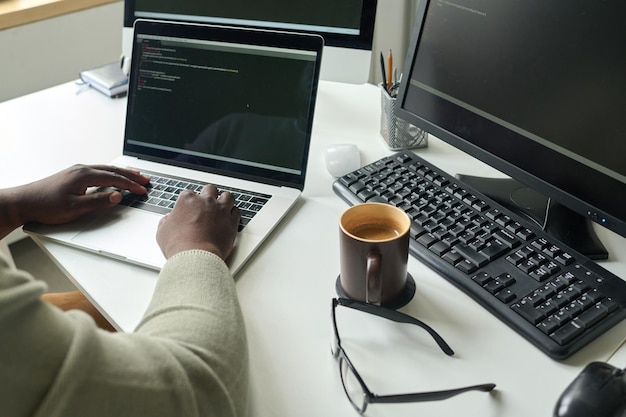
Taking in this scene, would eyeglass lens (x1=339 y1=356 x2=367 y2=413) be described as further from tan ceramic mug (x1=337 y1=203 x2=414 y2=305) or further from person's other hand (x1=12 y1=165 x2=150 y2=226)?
person's other hand (x1=12 y1=165 x2=150 y2=226)

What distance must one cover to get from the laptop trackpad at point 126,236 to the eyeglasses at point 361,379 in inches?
11.7

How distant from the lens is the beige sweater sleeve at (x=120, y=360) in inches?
19.6

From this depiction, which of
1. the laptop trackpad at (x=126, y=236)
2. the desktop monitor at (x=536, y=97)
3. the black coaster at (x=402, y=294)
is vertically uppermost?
the desktop monitor at (x=536, y=97)

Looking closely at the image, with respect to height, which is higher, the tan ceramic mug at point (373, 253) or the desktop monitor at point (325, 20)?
the desktop monitor at point (325, 20)

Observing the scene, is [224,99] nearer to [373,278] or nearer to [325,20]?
[325,20]

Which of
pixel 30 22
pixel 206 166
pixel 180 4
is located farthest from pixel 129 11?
pixel 30 22

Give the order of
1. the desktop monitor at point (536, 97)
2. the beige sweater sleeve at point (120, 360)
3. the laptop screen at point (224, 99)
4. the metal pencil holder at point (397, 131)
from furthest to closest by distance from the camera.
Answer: the metal pencil holder at point (397, 131), the laptop screen at point (224, 99), the desktop monitor at point (536, 97), the beige sweater sleeve at point (120, 360)

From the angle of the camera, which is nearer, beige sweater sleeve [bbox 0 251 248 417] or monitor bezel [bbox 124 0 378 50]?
beige sweater sleeve [bbox 0 251 248 417]

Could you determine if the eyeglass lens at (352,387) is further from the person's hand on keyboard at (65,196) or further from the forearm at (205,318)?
the person's hand on keyboard at (65,196)

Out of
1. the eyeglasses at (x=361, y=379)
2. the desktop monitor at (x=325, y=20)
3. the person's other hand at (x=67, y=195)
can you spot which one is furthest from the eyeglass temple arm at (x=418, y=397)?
the desktop monitor at (x=325, y=20)

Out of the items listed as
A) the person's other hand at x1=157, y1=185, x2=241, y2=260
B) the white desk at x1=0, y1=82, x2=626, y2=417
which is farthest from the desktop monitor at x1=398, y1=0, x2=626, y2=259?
the person's other hand at x1=157, y1=185, x2=241, y2=260

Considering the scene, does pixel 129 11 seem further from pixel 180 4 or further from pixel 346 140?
pixel 346 140

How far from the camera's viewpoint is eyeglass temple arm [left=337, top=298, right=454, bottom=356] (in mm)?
686

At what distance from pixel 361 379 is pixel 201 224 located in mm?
340
